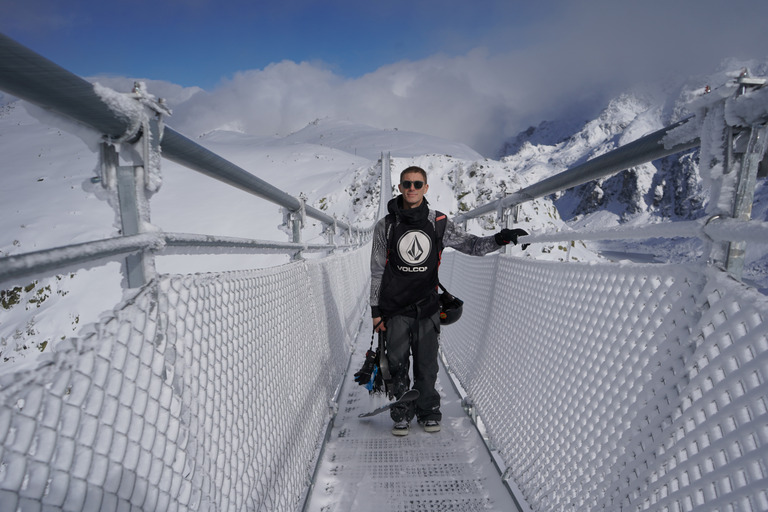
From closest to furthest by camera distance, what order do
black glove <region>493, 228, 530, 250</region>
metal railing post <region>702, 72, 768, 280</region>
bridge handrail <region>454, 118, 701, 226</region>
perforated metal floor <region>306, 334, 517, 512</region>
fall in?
1. metal railing post <region>702, 72, 768, 280</region>
2. bridge handrail <region>454, 118, 701, 226</region>
3. perforated metal floor <region>306, 334, 517, 512</region>
4. black glove <region>493, 228, 530, 250</region>

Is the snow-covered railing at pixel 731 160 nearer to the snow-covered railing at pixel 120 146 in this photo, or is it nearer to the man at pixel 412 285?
the snow-covered railing at pixel 120 146

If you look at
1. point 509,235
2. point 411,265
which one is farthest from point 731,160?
point 411,265

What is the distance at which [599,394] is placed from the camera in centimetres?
151

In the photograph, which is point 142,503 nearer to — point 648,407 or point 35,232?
point 648,407

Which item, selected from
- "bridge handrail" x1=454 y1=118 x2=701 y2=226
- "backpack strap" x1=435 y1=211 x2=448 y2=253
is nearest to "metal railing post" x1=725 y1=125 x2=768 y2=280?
"bridge handrail" x1=454 y1=118 x2=701 y2=226

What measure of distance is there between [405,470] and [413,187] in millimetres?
1810

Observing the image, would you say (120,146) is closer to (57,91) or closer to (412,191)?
(57,91)

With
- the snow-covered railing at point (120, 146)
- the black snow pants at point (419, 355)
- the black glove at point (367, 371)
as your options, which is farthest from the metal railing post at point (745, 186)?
the black glove at point (367, 371)

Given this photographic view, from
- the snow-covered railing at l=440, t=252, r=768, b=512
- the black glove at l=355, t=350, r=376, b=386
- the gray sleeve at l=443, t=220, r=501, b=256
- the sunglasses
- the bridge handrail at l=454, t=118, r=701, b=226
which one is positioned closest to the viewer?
the snow-covered railing at l=440, t=252, r=768, b=512

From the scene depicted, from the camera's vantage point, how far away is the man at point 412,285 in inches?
109

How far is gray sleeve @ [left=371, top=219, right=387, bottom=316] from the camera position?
2881 millimetres

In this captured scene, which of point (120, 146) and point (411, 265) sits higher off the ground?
point (120, 146)

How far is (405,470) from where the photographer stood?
245 centimetres

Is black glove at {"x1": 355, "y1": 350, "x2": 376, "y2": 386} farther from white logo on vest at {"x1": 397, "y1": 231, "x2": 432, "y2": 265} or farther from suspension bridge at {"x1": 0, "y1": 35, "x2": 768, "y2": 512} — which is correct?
white logo on vest at {"x1": 397, "y1": 231, "x2": 432, "y2": 265}
